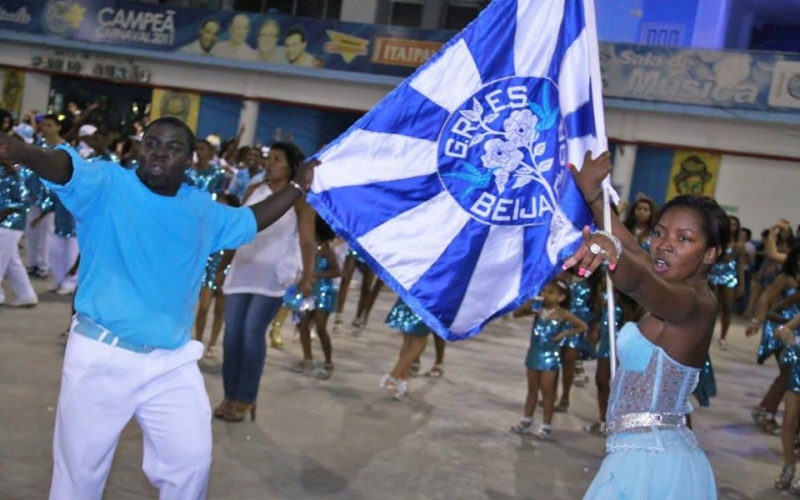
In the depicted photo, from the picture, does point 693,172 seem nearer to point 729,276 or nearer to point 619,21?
point 619,21

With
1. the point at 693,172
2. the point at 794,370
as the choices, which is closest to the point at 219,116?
the point at 693,172

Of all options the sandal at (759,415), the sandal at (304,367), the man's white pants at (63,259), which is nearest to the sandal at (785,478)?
the sandal at (759,415)

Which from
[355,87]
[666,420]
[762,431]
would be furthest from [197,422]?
[355,87]

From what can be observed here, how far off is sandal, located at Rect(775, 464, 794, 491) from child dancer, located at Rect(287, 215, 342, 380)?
11.4ft

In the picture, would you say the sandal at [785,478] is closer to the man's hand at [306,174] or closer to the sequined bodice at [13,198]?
the man's hand at [306,174]

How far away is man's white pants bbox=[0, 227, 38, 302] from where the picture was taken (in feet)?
26.9

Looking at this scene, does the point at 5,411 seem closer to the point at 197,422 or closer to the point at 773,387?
the point at 197,422

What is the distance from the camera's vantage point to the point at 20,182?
8102 millimetres

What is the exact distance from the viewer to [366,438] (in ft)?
20.4

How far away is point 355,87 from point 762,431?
53.7 ft

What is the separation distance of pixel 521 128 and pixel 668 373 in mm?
1601

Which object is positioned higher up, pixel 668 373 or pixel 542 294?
pixel 668 373

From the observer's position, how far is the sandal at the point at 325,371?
7.79 metres

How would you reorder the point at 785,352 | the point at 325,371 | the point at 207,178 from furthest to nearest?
the point at 207,178 < the point at 325,371 < the point at 785,352
